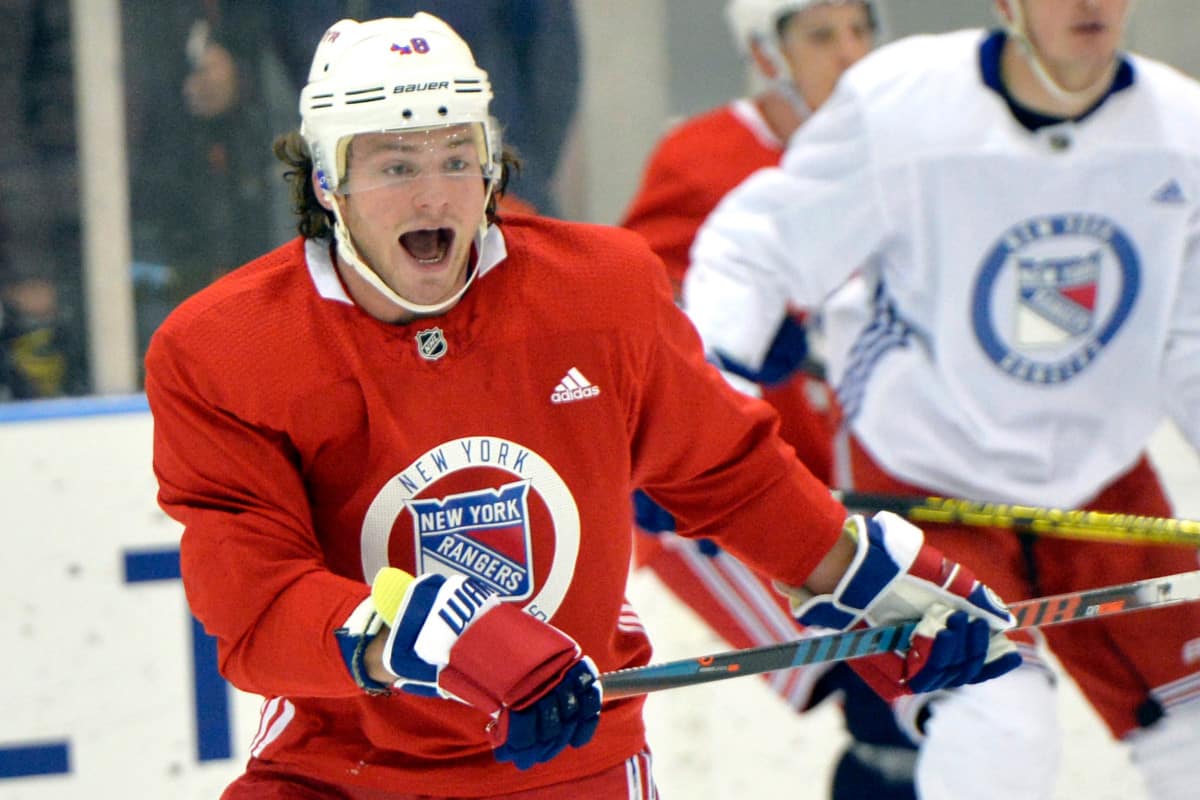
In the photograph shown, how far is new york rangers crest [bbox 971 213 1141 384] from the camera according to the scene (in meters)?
2.52

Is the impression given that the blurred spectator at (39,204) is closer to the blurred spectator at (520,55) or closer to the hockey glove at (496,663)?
the blurred spectator at (520,55)

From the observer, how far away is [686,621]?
3.03 meters

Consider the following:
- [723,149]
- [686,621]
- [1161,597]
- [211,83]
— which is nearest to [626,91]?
[723,149]

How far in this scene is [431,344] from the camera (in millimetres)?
1833

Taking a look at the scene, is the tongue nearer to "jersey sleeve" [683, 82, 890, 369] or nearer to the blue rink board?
"jersey sleeve" [683, 82, 890, 369]

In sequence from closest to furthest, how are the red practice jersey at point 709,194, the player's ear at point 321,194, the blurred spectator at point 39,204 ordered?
the player's ear at point 321,194 → the blurred spectator at point 39,204 → the red practice jersey at point 709,194

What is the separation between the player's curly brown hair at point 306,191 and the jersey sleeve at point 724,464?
198 millimetres

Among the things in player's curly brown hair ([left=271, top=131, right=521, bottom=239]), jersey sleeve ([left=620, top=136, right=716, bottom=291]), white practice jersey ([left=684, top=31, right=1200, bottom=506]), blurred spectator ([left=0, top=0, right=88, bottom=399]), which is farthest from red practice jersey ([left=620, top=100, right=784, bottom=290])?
player's curly brown hair ([left=271, top=131, right=521, bottom=239])

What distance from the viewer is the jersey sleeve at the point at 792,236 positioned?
260 cm

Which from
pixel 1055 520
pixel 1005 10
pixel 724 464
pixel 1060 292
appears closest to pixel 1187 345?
pixel 1060 292

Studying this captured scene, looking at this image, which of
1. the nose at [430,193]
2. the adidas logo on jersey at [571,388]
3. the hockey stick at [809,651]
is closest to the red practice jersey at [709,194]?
the hockey stick at [809,651]

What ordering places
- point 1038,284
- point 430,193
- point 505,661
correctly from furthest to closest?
point 1038,284, point 430,193, point 505,661

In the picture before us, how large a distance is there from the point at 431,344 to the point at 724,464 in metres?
0.35

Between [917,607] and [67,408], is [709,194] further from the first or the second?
[917,607]
